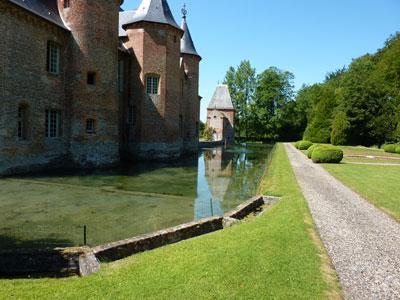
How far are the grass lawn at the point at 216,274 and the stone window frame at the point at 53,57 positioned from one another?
49.2 feet

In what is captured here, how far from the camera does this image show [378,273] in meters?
5.63

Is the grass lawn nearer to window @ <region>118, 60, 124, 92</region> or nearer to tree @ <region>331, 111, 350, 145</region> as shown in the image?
window @ <region>118, 60, 124, 92</region>

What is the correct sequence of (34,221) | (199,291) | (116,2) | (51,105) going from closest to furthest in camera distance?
(199,291)
(34,221)
(51,105)
(116,2)

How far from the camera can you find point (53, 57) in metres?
18.9

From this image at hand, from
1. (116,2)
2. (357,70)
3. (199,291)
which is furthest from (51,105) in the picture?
(357,70)

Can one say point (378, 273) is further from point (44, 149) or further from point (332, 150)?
point (332, 150)

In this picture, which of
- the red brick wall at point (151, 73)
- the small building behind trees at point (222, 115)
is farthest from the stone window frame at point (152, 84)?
the small building behind trees at point (222, 115)

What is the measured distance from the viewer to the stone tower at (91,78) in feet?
63.8

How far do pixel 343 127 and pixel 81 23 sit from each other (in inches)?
1415

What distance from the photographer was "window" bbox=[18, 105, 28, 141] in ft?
56.0

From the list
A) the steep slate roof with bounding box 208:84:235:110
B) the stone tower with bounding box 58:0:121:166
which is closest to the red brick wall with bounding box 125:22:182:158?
the stone tower with bounding box 58:0:121:166

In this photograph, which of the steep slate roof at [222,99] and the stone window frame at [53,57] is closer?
the stone window frame at [53,57]

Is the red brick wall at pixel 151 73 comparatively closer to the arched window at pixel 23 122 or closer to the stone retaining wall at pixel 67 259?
the arched window at pixel 23 122

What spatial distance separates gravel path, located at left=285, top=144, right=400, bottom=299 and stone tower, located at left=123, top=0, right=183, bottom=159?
1491 cm
